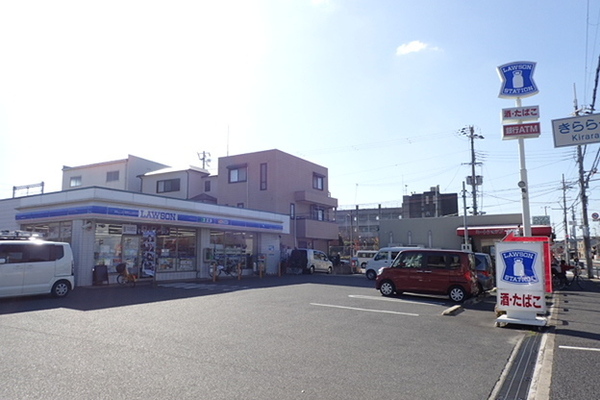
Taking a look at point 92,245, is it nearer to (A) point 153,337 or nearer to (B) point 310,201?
(A) point 153,337

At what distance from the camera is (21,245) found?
12242 mm

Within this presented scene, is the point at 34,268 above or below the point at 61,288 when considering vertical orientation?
above

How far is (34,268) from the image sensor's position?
1229 cm

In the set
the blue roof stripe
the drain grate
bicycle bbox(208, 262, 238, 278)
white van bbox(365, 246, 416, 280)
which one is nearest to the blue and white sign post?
the drain grate

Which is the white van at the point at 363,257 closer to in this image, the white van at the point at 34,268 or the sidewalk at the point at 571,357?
the sidewalk at the point at 571,357

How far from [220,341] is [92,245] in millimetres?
11957

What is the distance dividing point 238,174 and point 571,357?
3004 centimetres

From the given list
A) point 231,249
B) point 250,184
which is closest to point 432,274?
point 231,249

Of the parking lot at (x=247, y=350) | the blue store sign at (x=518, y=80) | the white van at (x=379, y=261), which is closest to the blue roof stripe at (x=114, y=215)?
the parking lot at (x=247, y=350)

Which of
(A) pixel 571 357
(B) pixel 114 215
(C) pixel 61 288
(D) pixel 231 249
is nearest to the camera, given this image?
(A) pixel 571 357

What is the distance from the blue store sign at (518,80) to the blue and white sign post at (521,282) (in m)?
4.54

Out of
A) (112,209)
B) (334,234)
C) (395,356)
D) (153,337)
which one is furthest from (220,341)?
(334,234)

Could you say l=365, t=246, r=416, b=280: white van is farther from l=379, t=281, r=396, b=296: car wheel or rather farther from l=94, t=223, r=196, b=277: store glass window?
l=94, t=223, r=196, b=277: store glass window

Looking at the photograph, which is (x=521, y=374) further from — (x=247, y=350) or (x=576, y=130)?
(x=576, y=130)
